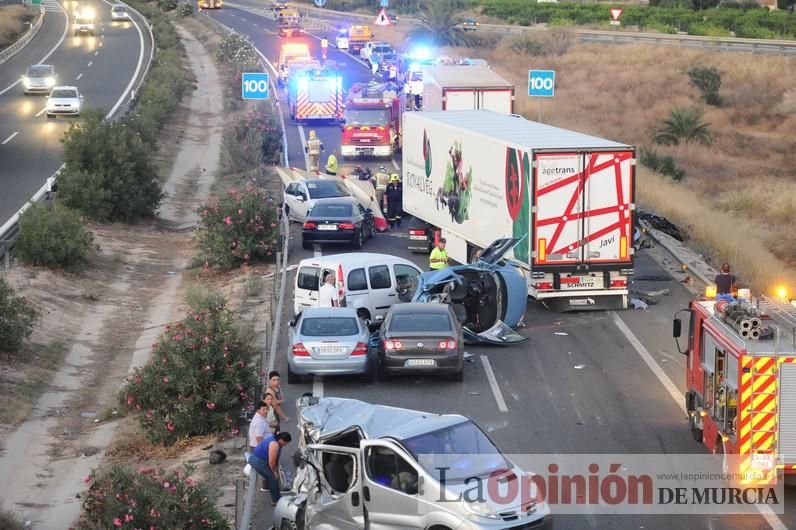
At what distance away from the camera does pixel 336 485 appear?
14.0 m

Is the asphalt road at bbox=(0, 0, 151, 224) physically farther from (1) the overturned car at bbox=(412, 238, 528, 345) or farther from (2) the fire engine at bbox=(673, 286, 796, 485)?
(2) the fire engine at bbox=(673, 286, 796, 485)

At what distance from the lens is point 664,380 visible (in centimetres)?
2198

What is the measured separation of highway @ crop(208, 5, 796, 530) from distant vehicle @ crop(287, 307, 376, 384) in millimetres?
384

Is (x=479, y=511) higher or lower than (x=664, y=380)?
higher

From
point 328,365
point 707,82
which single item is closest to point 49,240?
point 328,365

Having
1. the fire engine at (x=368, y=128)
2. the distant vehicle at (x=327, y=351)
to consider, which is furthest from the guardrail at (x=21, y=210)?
the distant vehicle at (x=327, y=351)

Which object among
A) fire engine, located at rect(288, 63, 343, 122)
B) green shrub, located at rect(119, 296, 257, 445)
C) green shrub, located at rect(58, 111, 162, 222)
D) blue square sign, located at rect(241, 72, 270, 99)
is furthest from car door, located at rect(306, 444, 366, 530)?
fire engine, located at rect(288, 63, 343, 122)

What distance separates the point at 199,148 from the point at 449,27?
127ft

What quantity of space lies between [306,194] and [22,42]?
64272mm

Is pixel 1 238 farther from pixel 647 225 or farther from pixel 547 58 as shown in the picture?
pixel 547 58

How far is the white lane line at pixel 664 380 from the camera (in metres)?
15.2

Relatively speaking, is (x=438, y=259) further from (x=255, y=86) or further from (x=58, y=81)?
(x=58, y=81)

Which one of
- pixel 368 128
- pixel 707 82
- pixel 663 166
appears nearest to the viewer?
pixel 368 128

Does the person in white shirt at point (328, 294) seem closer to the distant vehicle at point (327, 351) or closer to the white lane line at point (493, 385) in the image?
the distant vehicle at point (327, 351)
